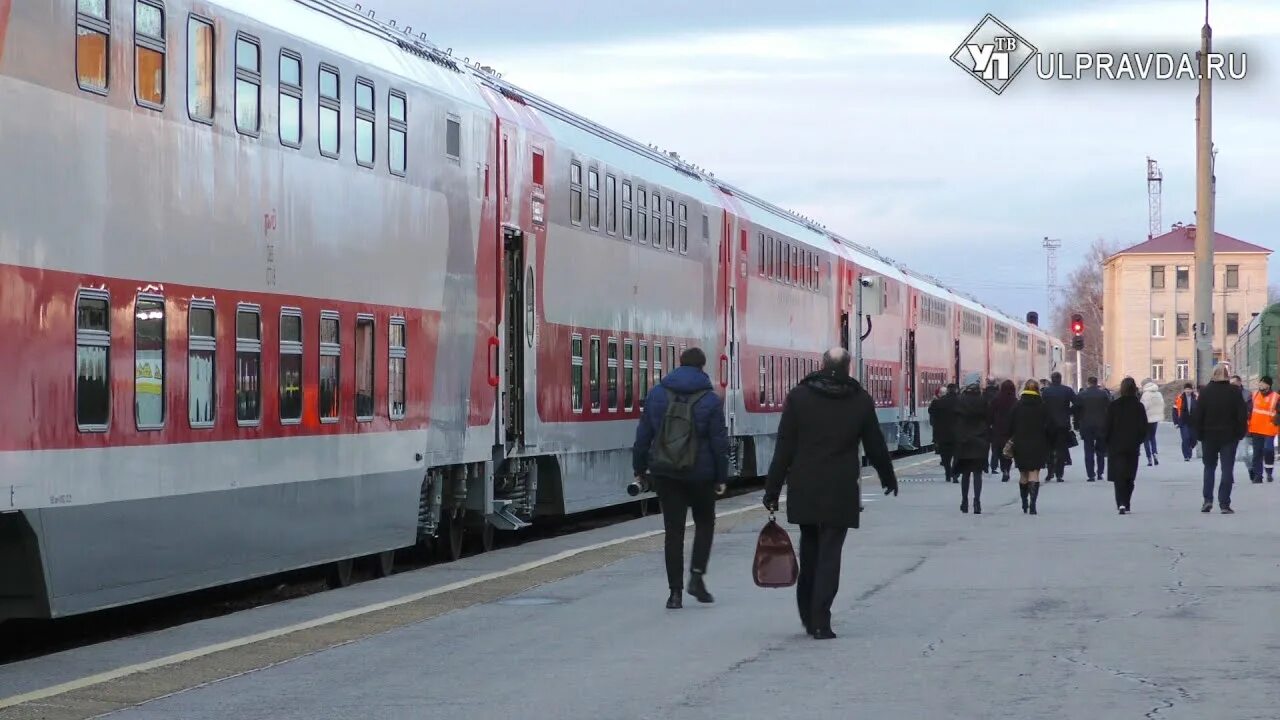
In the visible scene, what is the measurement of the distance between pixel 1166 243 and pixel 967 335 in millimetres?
91425

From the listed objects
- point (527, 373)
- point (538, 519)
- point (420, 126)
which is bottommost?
point (538, 519)

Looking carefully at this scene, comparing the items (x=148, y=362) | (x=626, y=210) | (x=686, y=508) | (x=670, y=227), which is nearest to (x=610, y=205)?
(x=626, y=210)

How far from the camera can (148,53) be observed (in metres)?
12.7

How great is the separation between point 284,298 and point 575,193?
332 inches

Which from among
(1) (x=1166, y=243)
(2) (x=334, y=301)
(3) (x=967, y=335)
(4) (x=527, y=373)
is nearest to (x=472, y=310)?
(4) (x=527, y=373)

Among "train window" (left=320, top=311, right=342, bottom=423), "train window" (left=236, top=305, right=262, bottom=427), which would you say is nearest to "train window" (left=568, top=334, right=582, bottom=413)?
"train window" (left=320, top=311, right=342, bottom=423)

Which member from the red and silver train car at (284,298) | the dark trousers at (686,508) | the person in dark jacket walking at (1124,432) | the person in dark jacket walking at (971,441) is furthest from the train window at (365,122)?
the person in dark jacket walking at (1124,432)

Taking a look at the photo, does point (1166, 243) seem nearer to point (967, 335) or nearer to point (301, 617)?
point (967, 335)

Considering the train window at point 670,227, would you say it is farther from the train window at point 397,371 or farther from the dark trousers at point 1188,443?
the dark trousers at point 1188,443

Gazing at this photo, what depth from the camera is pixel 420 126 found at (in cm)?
1772

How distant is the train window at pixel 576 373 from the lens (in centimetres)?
2280

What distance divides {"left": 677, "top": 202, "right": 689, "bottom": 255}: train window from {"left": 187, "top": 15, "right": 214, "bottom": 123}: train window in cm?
1486

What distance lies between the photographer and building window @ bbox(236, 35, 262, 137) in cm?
1407

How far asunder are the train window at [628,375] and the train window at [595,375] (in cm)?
138
